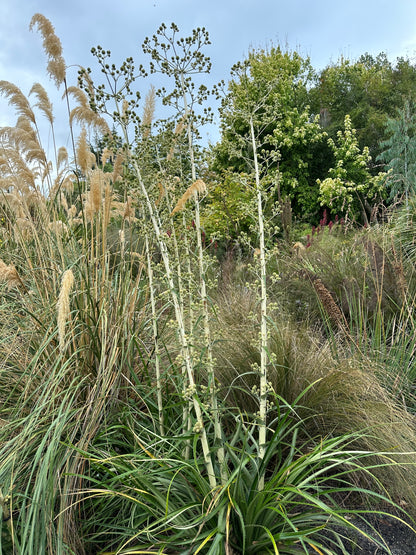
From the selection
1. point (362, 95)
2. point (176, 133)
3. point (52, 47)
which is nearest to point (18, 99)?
point (52, 47)

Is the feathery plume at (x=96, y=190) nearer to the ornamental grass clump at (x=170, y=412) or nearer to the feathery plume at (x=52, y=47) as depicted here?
the ornamental grass clump at (x=170, y=412)

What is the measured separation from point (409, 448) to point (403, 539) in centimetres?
46

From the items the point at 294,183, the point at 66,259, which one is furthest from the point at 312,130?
the point at 66,259

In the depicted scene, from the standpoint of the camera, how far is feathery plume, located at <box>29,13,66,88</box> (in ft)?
11.2

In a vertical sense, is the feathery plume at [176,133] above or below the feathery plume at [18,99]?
below

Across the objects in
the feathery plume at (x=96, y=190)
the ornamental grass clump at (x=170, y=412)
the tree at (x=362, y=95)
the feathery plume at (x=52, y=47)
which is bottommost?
the ornamental grass clump at (x=170, y=412)

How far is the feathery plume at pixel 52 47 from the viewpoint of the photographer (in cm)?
341

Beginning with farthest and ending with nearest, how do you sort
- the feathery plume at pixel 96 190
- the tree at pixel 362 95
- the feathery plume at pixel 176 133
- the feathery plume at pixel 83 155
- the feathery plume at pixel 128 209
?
the tree at pixel 362 95, the feathery plume at pixel 83 155, the feathery plume at pixel 128 209, the feathery plume at pixel 96 190, the feathery plume at pixel 176 133

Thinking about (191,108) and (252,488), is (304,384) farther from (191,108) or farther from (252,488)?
(191,108)

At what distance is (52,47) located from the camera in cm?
347

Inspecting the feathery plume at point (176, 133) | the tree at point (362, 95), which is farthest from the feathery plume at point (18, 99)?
the tree at point (362, 95)

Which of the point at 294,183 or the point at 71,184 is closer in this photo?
the point at 71,184

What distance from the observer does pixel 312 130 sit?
23.2 metres

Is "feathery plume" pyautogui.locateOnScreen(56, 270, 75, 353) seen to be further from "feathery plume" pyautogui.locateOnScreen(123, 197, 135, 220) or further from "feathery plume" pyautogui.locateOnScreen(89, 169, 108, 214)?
"feathery plume" pyautogui.locateOnScreen(123, 197, 135, 220)
